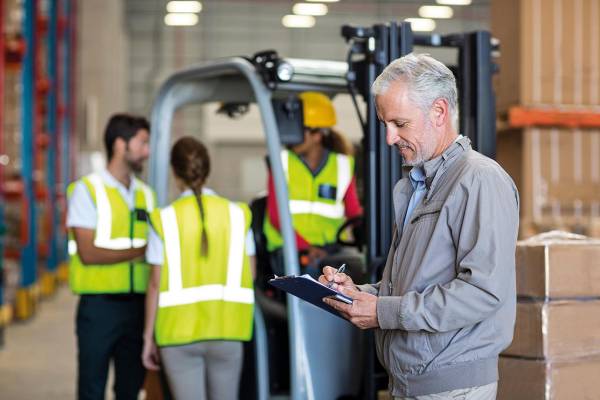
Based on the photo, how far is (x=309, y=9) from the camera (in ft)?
74.9

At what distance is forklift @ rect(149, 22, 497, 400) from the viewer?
4.05 meters

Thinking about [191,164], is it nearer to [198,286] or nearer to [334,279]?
[198,286]

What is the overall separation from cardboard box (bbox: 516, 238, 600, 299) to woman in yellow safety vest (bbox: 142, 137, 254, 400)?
134 centimetres

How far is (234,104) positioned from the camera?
16.3 ft

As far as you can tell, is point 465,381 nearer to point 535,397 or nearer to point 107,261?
point 535,397

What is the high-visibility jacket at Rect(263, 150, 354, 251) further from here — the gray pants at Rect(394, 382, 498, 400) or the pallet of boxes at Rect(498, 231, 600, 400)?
the gray pants at Rect(394, 382, 498, 400)

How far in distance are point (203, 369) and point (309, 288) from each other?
175 centimetres

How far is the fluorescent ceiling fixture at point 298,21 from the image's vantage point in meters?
23.4

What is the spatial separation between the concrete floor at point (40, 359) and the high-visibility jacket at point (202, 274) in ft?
9.91

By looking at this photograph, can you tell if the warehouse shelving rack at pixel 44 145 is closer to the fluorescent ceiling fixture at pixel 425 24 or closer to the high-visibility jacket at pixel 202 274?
the high-visibility jacket at pixel 202 274

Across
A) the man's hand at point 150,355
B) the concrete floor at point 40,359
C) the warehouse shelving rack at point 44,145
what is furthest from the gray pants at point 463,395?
the warehouse shelving rack at point 44,145

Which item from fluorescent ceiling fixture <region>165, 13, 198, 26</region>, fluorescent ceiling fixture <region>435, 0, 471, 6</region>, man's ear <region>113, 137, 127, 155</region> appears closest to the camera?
man's ear <region>113, 137, 127, 155</region>

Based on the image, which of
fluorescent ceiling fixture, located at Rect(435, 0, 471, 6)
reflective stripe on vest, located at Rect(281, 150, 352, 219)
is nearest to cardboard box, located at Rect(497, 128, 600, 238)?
reflective stripe on vest, located at Rect(281, 150, 352, 219)

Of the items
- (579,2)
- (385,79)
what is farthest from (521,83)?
(385,79)
